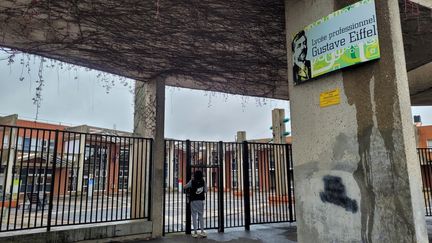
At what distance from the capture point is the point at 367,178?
11.8 ft

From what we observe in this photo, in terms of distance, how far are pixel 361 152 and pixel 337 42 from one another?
1.39m

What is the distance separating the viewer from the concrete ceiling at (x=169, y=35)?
534cm

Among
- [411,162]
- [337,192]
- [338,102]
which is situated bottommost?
[337,192]

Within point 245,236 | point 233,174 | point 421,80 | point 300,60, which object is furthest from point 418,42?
point 233,174

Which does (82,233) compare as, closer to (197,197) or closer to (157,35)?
(197,197)

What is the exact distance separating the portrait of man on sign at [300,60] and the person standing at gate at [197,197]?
5178 mm

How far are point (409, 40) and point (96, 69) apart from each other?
7154mm

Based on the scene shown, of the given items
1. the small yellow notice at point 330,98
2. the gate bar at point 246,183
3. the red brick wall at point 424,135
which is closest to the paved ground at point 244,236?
the gate bar at point 246,183

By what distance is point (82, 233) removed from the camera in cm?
730

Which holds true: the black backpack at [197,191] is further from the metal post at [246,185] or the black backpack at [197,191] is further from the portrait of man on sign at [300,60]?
the portrait of man on sign at [300,60]

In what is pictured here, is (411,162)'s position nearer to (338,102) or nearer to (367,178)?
(367,178)

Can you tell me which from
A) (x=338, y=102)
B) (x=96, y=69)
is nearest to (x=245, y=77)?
(x=96, y=69)

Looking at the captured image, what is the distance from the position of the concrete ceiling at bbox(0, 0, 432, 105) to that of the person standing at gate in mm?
2849

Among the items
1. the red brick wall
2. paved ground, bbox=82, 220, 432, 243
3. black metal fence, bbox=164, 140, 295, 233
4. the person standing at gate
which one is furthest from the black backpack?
the red brick wall
